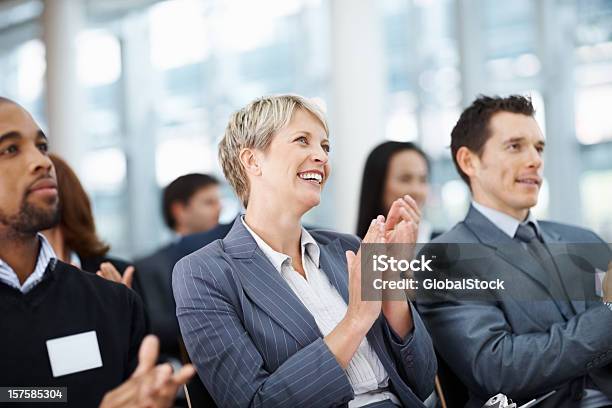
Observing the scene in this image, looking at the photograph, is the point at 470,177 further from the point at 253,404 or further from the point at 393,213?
the point at 253,404

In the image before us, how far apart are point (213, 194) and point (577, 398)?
3096mm

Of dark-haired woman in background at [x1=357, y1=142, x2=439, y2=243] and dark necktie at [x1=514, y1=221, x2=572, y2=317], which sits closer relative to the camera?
dark necktie at [x1=514, y1=221, x2=572, y2=317]

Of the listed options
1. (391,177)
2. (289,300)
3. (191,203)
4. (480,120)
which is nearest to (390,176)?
(391,177)

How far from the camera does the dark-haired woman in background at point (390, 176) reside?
3127 millimetres

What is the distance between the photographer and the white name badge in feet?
5.59

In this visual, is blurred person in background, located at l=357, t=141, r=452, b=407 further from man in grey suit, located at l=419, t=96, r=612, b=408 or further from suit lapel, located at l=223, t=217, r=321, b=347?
suit lapel, located at l=223, t=217, r=321, b=347

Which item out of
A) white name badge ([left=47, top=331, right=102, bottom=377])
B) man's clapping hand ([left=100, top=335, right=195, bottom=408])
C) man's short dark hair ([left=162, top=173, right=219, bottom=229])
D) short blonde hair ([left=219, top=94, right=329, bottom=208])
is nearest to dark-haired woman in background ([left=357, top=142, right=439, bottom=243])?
short blonde hair ([left=219, top=94, right=329, bottom=208])

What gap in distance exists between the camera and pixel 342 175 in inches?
217

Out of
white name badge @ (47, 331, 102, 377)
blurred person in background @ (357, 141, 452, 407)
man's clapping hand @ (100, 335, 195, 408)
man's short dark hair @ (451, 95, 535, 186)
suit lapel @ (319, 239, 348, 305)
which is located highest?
man's short dark hair @ (451, 95, 535, 186)

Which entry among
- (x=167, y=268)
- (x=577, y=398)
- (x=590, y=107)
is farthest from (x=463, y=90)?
(x=577, y=398)

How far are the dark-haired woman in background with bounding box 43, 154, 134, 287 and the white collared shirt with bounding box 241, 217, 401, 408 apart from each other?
1075mm

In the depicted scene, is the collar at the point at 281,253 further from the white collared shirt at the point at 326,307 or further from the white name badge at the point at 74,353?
the white name badge at the point at 74,353

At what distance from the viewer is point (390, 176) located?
3.24 meters

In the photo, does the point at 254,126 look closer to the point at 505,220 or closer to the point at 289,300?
the point at 289,300
